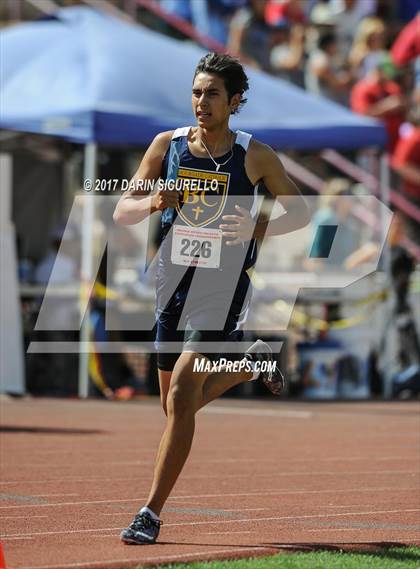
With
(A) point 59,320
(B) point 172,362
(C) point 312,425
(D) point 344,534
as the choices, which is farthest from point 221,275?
(A) point 59,320

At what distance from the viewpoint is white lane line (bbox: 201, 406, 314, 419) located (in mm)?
14852

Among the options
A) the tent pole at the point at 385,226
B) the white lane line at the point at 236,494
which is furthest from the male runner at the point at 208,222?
the tent pole at the point at 385,226

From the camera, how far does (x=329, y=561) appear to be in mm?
5922

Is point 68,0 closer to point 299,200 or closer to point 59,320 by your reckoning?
point 59,320

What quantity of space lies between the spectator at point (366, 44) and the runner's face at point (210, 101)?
13628mm

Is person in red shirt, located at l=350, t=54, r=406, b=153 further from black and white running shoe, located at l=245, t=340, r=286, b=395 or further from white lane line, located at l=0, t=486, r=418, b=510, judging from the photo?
black and white running shoe, located at l=245, t=340, r=286, b=395

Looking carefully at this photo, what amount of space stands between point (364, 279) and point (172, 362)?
37.7 ft

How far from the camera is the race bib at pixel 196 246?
672cm

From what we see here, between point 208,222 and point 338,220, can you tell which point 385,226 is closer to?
point 338,220

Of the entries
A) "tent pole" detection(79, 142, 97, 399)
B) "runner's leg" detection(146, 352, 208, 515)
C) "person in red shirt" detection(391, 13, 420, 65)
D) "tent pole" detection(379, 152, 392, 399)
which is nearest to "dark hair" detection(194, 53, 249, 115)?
"runner's leg" detection(146, 352, 208, 515)

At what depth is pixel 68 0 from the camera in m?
21.8

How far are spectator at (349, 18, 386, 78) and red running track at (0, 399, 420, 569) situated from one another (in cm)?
674

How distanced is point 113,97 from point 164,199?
1006cm

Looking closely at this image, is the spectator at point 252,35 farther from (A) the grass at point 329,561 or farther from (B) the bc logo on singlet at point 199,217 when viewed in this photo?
(A) the grass at point 329,561
